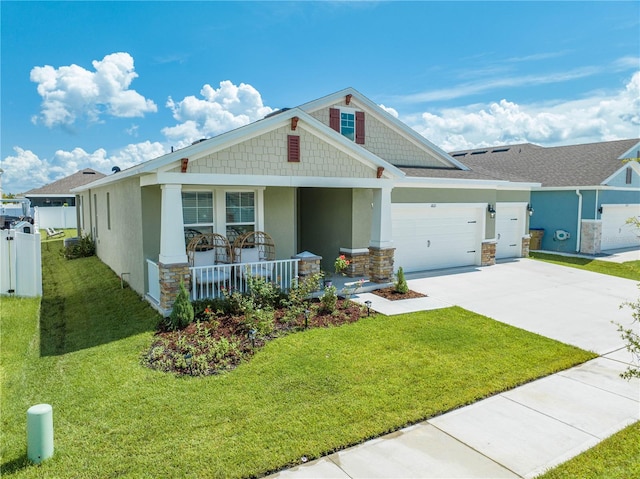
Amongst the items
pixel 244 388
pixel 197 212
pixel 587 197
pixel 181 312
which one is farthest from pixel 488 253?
pixel 244 388

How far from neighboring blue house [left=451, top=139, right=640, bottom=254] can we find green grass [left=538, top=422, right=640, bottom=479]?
1491cm

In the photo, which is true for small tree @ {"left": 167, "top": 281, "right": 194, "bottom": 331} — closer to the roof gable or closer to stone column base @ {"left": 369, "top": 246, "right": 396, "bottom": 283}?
stone column base @ {"left": 369, "top": 246, "right": 396, "bottom": 283}

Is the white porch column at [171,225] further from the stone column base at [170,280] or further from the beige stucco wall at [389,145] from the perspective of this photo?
the beige stucco wall at [389,145]

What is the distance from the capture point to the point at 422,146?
16.3m

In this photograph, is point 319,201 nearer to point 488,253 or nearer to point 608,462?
point 488,253

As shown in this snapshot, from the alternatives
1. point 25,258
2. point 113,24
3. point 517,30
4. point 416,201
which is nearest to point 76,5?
point 113,24

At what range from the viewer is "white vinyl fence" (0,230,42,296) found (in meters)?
9.98

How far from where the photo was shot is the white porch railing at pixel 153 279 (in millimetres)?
9250

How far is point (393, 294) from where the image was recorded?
10828 millimetres

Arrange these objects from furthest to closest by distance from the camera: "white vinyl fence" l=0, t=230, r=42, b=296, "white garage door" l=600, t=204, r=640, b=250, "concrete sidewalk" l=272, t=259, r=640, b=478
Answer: "white garage door" l=600, t=204, r=640, b=250 < "white vinyl fence" l=0, t=230, r=42, b=296 < "concrete sidewalk" l=272, t=259, r=640, b=478

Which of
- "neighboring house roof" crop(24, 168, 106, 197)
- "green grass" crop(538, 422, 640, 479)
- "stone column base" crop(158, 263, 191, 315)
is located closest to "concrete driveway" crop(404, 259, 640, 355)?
"green grass" crop(538, 422, 640, 479)

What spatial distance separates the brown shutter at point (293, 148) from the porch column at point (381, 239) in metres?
2.81

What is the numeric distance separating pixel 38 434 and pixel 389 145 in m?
13.6

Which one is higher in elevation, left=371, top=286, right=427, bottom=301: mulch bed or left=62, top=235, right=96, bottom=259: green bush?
left=62, top=235, right=96, bottom=259: green bush
